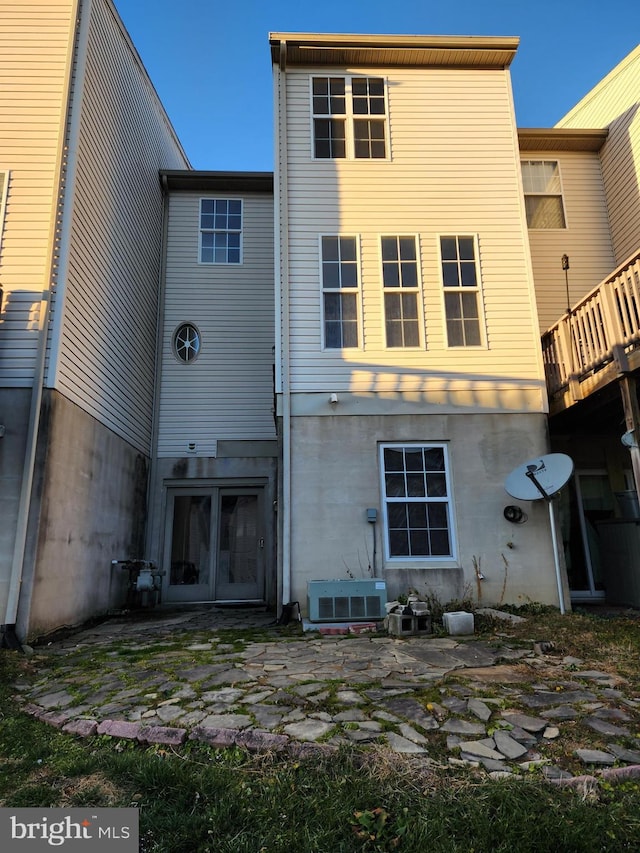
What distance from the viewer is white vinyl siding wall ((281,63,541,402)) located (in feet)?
24.6

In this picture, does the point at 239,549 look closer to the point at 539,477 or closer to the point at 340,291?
the point at 340,291

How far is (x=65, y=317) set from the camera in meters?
6.33

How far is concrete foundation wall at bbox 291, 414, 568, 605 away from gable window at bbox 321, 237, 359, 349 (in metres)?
1.24

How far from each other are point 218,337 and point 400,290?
13.3 feet

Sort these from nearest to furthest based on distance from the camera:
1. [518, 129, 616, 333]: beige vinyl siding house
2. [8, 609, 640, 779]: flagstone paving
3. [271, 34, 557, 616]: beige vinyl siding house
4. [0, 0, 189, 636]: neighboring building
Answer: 1. [8, 609, 640, 779]: flagstone paving
2. [0, 0, 189, 636]: neighboring building
3. [271, 34, 557, 616]: beige vinyl siding house
4. [518, 129, 616, 333]: beige vinyl siding house

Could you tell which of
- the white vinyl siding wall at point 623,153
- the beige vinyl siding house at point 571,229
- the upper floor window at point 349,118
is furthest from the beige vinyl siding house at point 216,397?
the white vinyl siding wall at point 623,153

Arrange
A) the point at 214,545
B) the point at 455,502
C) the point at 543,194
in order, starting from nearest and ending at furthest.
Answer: the point at 455,502
the point at 214,545
the point at 543,194

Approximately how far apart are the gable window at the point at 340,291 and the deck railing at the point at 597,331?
2.99m

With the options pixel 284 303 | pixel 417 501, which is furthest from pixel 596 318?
pixel 284 303

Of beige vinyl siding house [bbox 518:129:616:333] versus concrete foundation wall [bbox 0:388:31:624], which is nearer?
concrete foundation wall [bbox 0:388:31:624]

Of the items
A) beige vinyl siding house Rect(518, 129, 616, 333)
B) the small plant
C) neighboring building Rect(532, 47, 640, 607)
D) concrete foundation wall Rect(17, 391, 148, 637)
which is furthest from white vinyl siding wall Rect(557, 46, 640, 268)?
the small plant

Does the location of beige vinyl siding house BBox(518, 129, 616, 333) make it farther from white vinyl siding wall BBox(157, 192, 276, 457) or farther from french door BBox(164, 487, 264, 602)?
french door BBox(164, 487, 264, 602)

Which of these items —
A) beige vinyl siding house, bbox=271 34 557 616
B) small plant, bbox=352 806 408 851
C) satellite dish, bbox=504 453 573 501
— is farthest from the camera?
beige vinyl siding house, bbox=271 34 557 616

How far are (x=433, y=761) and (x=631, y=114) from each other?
11179mm
